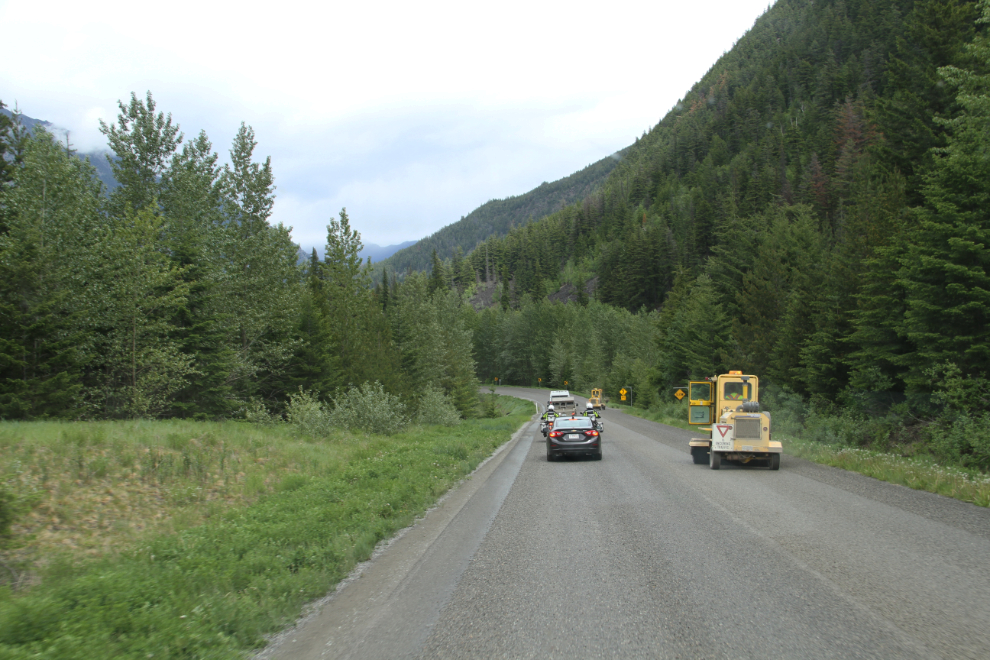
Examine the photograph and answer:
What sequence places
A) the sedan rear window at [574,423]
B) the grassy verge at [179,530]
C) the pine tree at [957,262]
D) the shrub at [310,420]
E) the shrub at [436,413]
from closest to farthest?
the grassy verge at [179,530], the pine tree at [957,262], the sedan rear window at [574,423], the shrub at [310,420], the shrub at [436,413]

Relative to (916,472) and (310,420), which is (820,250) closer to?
(916,472)

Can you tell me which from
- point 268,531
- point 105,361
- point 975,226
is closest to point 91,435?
point 268,531

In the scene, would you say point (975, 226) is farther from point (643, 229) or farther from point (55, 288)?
point (643, 229)

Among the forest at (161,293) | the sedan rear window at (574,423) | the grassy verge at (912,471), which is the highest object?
the forest at (161,293)

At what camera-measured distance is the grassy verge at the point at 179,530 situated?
447 cm

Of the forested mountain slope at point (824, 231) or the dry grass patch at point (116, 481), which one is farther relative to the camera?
the forested mountain slope at point (824, 231)

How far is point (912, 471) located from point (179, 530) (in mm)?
14040

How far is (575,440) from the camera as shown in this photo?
61.1ft

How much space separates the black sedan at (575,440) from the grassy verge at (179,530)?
4.54m

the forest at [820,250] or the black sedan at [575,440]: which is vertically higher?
the forest at [820,250]

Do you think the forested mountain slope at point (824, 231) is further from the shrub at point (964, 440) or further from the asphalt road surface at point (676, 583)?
the asphalt road surface at point (676, 583)

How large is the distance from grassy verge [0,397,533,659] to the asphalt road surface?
0.56 meters

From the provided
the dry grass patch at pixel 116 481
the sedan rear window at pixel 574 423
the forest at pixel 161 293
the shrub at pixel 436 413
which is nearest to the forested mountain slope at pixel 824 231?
the sedan rear window at pixel 574 423

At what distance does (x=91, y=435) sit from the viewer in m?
11.7
